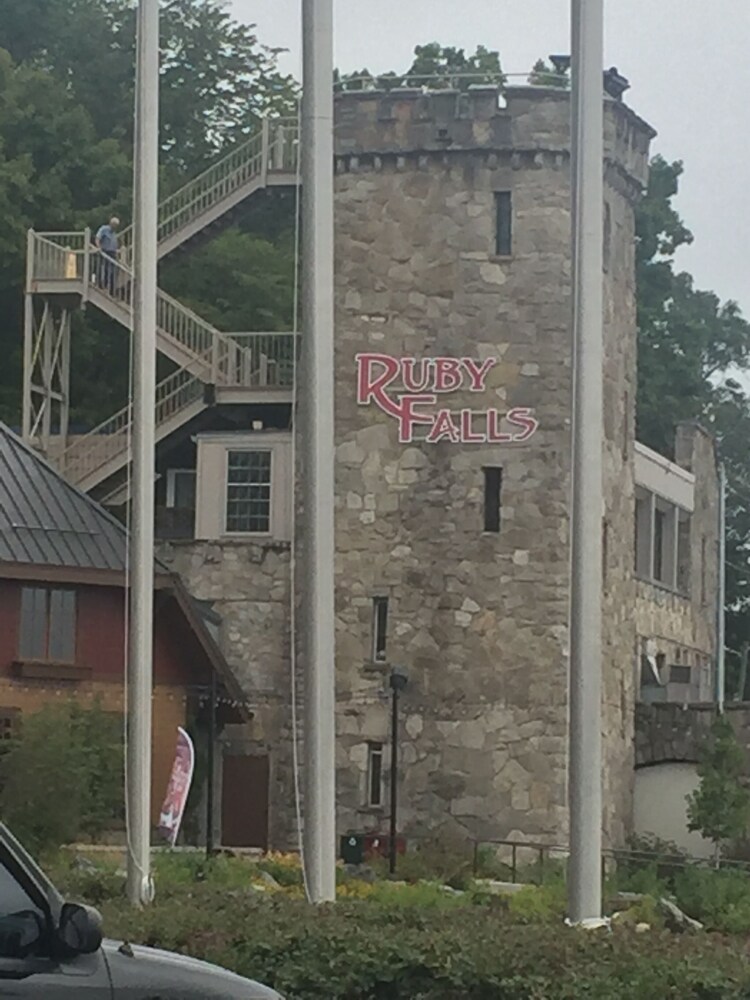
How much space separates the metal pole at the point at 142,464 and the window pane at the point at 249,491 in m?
22.5

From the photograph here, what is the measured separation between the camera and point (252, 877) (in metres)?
36.1

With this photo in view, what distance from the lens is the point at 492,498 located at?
5166 cm

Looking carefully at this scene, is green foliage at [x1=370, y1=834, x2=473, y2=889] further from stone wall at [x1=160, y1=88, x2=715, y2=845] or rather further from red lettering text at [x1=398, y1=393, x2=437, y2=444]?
red lettering text at [x1=398, y1=393, x2=437, y2=444]

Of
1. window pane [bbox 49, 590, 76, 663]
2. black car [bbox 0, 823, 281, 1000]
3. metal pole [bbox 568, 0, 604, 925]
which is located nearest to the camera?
black car [bbox 0, 823, 281, 1000]

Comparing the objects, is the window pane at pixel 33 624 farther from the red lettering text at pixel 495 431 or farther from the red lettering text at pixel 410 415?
the red lettering text at pixel 495 431

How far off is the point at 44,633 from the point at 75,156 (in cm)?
2469

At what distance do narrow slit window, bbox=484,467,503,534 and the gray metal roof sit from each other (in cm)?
727

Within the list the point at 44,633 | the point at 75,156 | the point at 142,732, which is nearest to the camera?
the point at 142,732

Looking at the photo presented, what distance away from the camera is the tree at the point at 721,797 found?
50.8 m

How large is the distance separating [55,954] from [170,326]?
151ft

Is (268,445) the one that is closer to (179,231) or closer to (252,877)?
(179,231)

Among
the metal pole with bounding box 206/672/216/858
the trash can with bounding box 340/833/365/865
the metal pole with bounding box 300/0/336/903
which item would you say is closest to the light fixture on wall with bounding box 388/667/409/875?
the trash can with bounding box 340/833/365/865

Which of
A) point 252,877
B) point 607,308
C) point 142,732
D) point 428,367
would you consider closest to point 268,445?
point 428,367

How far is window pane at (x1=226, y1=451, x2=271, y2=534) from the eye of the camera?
5325 cm
